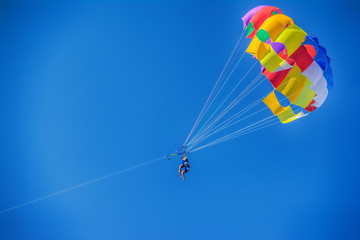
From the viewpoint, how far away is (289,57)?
23.3 feet

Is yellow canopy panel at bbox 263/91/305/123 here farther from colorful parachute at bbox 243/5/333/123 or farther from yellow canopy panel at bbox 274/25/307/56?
yellow canopy panel at bbox 274/25/307/56

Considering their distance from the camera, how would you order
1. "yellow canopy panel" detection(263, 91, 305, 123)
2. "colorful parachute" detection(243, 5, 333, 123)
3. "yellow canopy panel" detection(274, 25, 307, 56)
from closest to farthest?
"yellow canopy panel" detection(274, 25, 307, 56), "colorful parachute" detection(243, 5, 333, 123), "yellow canopy panel" detection(263, 91, 305, 123)

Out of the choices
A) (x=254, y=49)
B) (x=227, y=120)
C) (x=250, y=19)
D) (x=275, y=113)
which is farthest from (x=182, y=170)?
(x=250, y=19)

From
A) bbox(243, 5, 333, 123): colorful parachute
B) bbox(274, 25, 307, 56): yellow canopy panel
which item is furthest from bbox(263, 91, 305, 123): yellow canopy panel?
bbox(274, 25, 307, 56): yellow canopy panel

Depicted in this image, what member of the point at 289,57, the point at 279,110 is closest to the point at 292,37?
the point at 289,57

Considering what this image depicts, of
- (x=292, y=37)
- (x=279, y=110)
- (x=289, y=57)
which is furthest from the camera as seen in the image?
(x=279, y=110)

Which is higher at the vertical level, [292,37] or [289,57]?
[289,57]

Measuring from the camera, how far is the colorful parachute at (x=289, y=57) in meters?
6.46

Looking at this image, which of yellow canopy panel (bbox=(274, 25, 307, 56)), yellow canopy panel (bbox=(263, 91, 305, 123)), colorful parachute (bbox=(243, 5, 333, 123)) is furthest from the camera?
yellow canopy panel (bbox=(263, 91, 305, 123))

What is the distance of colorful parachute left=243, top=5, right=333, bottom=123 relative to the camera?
6457 millimetres

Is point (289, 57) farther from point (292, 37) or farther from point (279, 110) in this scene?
point (279, 110)

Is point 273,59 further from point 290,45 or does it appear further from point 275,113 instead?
point 275,113

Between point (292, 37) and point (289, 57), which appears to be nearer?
point (292, 37)

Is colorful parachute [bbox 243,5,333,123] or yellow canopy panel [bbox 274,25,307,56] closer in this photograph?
yellow canopy panel [bbox 274,25,307,56]
